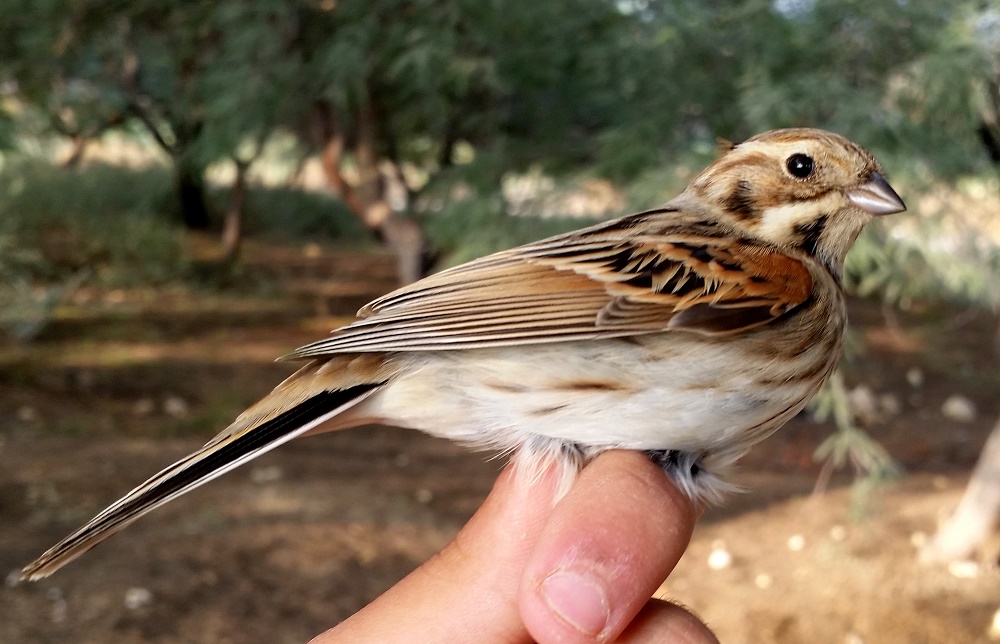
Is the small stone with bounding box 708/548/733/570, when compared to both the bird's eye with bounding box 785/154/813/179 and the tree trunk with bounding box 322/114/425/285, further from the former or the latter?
the tree trunk with bounding box 322/114/425/285

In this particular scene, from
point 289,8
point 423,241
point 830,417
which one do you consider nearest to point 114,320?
point 423,241

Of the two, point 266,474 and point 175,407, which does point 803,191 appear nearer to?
point 266,474

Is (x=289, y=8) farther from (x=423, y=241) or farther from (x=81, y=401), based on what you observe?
(x=81, y=401)

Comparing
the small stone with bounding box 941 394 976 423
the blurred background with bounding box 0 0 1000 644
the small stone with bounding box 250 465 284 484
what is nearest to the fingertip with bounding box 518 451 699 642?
the blurred background with bounding box 0 0 1000 644

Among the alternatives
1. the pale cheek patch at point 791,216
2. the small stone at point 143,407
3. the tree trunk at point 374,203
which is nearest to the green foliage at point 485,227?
the tree trunk at point 374,203

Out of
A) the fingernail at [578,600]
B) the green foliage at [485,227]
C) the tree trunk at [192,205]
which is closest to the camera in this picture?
the fingernail at [578,600]

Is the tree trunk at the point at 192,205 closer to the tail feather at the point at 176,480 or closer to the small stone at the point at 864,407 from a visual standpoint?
the small stone at the point at 864,407
